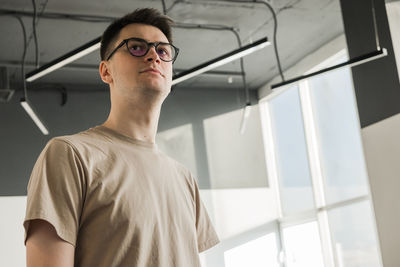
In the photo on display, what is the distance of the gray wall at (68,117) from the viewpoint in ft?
21.0

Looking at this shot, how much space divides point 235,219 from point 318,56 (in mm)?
2361

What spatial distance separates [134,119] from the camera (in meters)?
1.21

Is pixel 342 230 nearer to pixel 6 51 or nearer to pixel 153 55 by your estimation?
pixel 6 51

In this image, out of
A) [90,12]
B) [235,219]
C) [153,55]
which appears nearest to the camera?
[153,55]

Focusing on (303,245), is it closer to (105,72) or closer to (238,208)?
(238,208)

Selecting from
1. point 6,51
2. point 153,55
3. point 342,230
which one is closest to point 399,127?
point 342,230

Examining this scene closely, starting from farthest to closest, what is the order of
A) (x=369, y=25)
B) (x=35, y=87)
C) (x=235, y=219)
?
1. (x=235, y=219)
2. (x=35, y=87)
3. (x=369, y=25)

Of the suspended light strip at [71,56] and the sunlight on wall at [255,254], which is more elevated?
the suspended light strip at [71,56]

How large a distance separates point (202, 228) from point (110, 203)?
1.30 ft

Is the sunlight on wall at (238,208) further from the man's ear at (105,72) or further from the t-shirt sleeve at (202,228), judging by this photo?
the man's ear at (105,72)

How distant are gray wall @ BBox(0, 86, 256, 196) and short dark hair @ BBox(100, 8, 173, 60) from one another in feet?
17.5

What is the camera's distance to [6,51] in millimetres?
5691

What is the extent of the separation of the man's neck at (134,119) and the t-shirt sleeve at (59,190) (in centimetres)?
22

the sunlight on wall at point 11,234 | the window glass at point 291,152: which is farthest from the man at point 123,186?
the window glass at point 291,152
